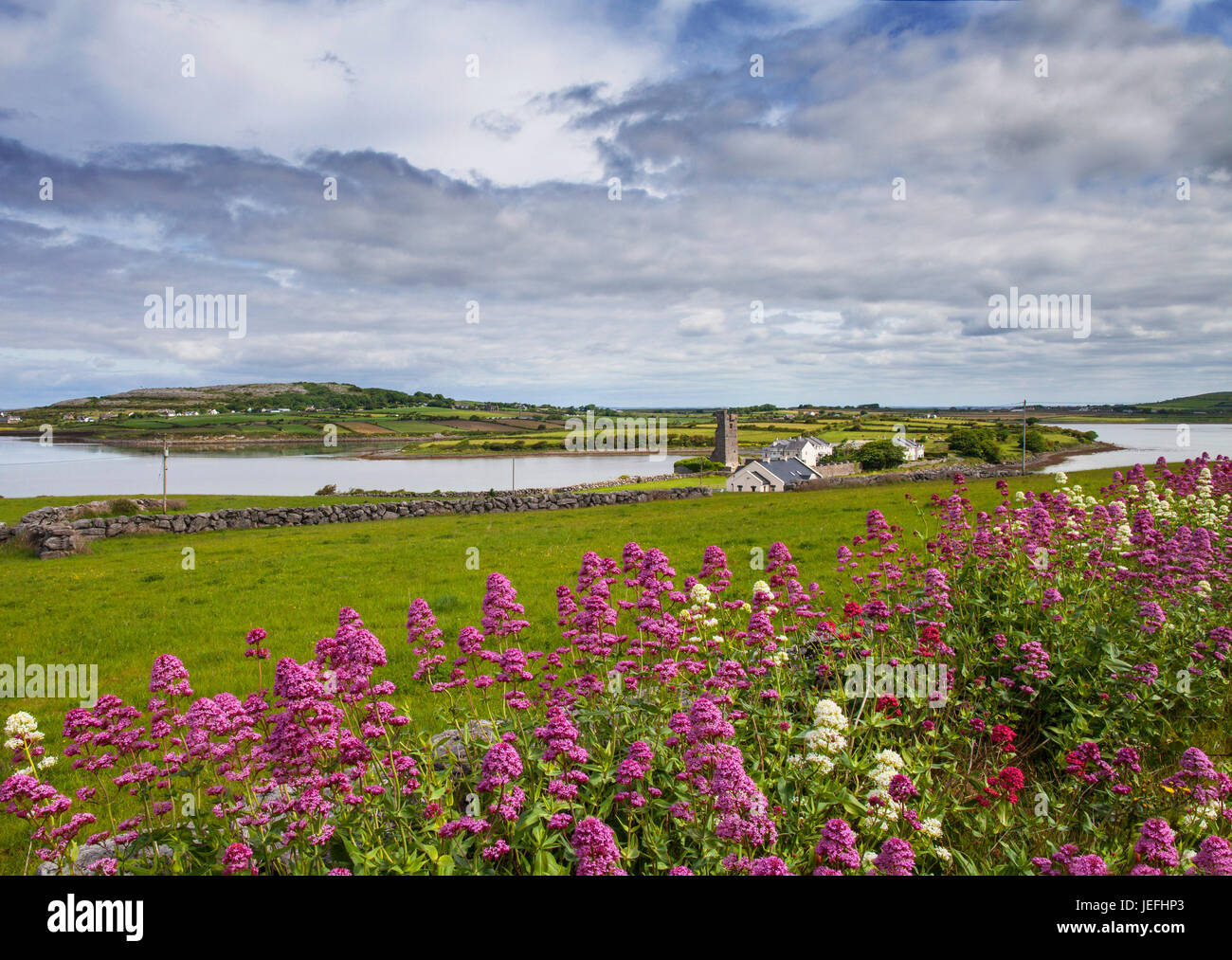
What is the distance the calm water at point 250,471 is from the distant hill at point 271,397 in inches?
2092

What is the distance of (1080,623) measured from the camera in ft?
21.6

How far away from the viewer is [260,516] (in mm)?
30156

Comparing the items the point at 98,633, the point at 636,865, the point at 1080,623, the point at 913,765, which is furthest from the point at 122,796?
the point at 1080,623

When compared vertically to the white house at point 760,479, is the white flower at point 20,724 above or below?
below

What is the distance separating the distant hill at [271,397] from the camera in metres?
148

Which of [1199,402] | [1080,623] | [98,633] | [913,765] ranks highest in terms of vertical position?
[1199,402]

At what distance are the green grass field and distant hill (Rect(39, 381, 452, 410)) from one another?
457ft

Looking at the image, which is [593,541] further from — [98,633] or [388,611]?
[98,633]

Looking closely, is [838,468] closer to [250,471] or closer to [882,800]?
[250,471]

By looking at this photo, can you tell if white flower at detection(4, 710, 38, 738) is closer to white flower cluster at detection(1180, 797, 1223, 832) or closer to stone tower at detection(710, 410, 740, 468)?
white flower cluster at detection(1180, 797, 1223, 832)

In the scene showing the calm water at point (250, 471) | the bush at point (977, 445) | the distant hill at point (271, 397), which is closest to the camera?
the calm water at point (250, 471)

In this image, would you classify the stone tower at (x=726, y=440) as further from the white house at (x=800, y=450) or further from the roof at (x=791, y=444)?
the roof at (x=791, y=444)

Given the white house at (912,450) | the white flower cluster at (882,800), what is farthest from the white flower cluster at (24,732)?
the white house at (912,450)
